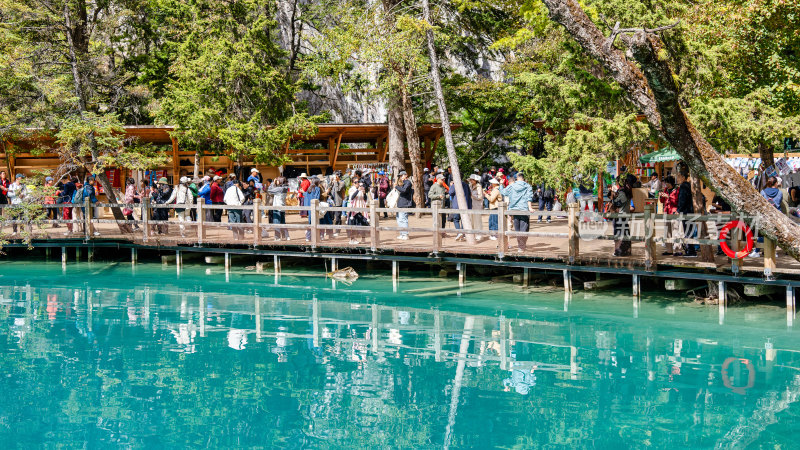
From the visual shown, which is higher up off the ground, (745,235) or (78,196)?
(78,196)

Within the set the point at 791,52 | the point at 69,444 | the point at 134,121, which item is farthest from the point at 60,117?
the point at 791,52

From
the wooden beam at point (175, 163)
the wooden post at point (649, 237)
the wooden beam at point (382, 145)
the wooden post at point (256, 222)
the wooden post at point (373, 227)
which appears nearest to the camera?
the wooden post at point (649, 237)

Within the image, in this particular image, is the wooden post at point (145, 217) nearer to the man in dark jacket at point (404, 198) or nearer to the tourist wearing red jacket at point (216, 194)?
the tourist wearing red jacket at point (216, 194)

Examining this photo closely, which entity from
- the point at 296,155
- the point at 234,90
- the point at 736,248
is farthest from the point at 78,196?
the point at 736,248

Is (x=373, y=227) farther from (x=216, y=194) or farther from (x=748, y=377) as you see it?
(x=748, y=377)

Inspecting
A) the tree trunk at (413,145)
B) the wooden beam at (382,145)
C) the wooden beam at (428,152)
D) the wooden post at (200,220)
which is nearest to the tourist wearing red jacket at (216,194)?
the wooden post at (200,220)

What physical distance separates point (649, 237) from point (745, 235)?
65.1 inches

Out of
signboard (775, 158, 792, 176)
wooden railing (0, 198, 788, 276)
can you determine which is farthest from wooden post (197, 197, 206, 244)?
signboard (775, 158, 792, 176)

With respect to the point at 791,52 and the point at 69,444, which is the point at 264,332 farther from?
the point at 791,52

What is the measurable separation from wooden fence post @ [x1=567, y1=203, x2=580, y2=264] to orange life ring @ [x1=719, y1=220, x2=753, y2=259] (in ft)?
9.12

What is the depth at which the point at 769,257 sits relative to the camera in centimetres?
1291

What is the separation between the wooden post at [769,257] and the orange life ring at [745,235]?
233 mm

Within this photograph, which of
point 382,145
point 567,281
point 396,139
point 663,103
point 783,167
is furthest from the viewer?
point 382,145

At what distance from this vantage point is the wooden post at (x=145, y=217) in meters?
20.1
